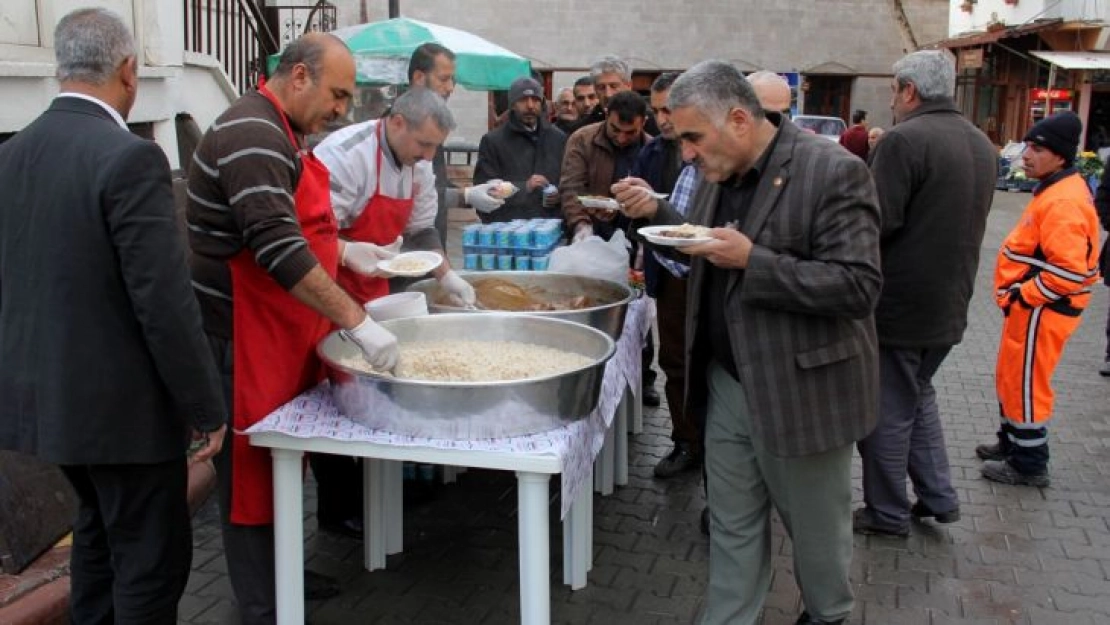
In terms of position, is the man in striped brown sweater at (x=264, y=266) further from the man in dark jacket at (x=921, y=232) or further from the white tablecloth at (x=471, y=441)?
the man in dark jacket at (x=921, y=232)

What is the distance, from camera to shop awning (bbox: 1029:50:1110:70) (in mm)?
20031

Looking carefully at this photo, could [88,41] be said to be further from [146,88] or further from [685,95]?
[146,88]

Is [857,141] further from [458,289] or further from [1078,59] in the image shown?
[458,289]

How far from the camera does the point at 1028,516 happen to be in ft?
14.8

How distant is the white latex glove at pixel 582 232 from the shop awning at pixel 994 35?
65.6 feet

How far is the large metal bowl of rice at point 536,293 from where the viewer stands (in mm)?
4008

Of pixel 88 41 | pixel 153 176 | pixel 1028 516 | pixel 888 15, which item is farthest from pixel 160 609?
pixel 888 15

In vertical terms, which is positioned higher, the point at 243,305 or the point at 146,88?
the point at 146,88

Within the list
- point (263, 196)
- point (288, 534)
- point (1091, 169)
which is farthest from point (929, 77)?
point (1091, 169)

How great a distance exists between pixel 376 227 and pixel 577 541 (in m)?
1.47

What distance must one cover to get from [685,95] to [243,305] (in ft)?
4.77

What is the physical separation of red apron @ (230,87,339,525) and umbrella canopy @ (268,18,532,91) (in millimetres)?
7559

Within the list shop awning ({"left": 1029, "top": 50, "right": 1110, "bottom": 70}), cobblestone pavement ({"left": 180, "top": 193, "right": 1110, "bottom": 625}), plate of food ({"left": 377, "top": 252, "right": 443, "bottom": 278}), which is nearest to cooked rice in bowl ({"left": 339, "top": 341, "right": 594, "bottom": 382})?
plate of food ({"left": 377, "top": 252, "right": 443, "bottom": 278})

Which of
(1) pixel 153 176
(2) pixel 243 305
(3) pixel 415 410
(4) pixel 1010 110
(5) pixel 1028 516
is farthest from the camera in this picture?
(4) pixel 1010 110
